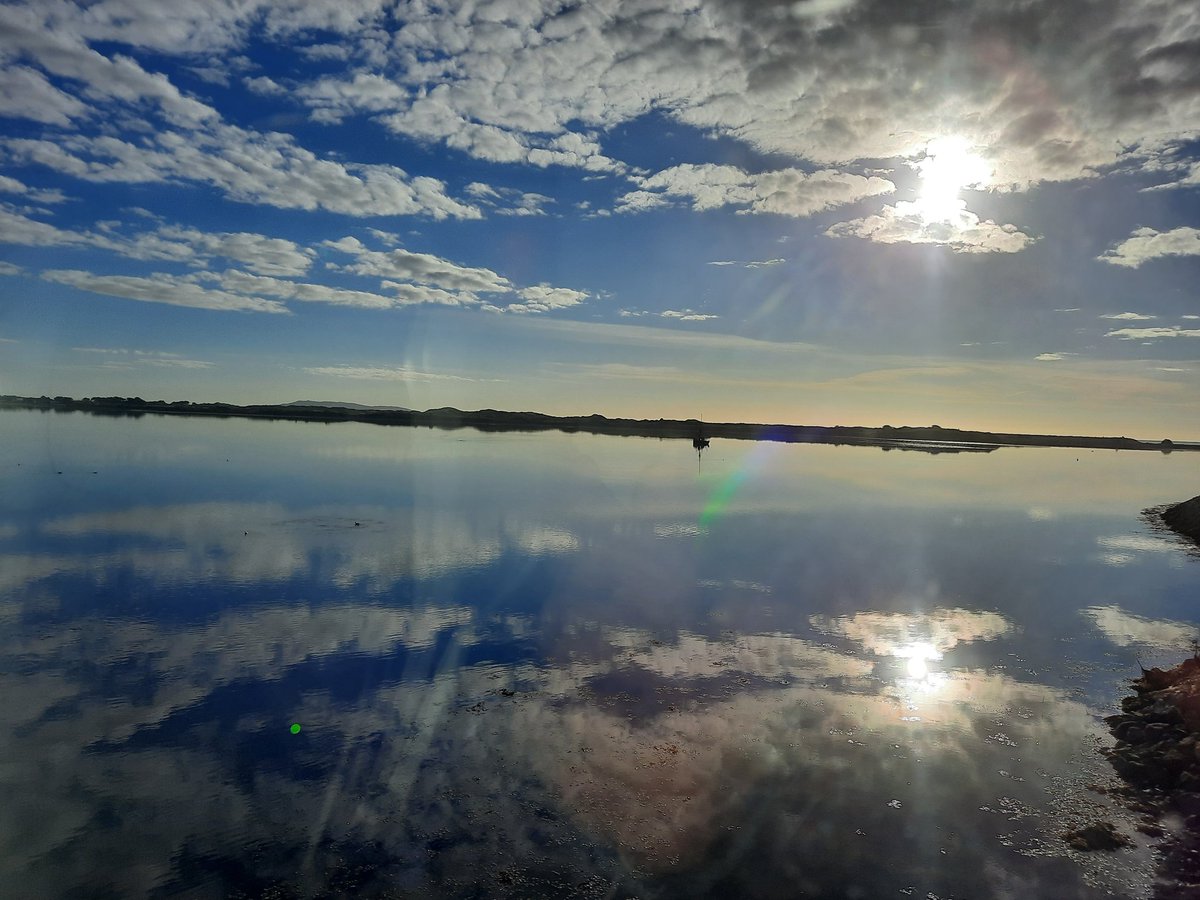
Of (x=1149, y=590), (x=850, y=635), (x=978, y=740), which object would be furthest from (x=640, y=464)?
(x=978, y=740)

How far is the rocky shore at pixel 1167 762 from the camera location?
1098cm

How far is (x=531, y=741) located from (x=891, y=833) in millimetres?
6566

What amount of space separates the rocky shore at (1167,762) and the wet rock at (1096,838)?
57cm

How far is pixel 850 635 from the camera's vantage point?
2211 cm

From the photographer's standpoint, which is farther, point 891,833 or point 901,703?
point 901,703

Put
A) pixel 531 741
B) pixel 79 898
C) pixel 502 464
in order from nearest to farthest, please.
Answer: pixel 79 898, pixel 531 741, pixel 502 464

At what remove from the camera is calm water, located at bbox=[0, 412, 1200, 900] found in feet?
34.3

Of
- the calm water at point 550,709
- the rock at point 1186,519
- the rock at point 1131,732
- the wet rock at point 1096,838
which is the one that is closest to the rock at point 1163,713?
the rock at point 1131,732

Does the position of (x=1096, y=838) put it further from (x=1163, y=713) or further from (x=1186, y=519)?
(x=1186, y=519)

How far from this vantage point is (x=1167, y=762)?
13734 mm

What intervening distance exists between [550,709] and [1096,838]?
390 inches

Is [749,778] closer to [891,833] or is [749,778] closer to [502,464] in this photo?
[891,833]

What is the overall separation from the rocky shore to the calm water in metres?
0.47

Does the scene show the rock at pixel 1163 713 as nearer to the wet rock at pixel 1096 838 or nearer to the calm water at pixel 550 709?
the calm water at pixel 550 709
